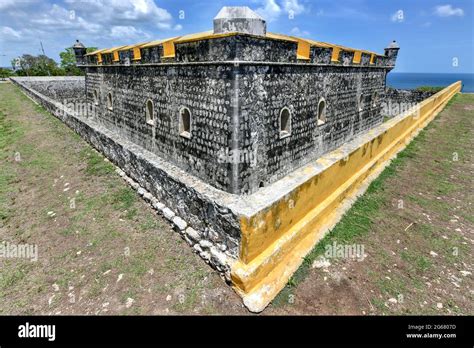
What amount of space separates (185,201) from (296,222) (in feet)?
7.91

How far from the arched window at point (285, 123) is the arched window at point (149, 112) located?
3.75 meters

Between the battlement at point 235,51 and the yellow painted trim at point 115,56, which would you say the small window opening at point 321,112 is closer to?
the battlement at point 235,51

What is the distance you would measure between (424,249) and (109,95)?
37.2 feet

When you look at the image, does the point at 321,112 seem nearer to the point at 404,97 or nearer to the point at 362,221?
the point at 362,221

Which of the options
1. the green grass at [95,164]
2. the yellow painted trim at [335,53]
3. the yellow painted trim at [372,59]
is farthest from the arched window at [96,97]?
the yellow painted trim at [372,59]

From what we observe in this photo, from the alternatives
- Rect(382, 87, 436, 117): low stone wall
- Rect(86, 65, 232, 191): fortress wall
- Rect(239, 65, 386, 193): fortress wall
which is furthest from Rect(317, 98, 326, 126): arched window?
Rect(382, 87, 436, 117): low stone wall

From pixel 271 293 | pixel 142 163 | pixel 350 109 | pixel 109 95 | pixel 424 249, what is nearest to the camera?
pixel 271 293

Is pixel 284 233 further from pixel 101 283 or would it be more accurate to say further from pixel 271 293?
pixel 101 283

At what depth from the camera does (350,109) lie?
10.1 metres

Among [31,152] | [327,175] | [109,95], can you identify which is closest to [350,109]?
[327,175]

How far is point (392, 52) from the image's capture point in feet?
45.1

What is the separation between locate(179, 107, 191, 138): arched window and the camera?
6662 mm

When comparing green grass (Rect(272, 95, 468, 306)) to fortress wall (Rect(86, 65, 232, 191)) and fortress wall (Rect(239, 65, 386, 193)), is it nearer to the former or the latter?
fortress wall (Rect(239, 65, 386, 193))

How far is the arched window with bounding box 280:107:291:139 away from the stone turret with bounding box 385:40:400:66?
32.5 feet
